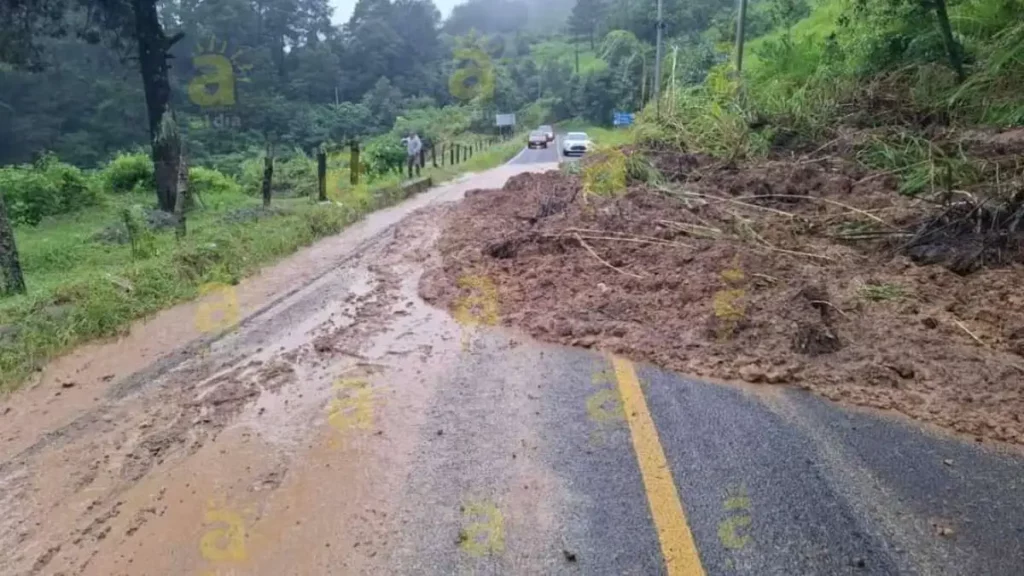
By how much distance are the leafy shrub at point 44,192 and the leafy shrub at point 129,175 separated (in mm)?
1934

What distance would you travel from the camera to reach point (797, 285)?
18.3 feet

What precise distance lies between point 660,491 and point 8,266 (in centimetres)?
763

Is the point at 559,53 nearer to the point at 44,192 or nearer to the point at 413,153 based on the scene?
the point at 413,153

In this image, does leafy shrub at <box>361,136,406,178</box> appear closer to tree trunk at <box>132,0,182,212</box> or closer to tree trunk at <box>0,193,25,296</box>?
tree trunk at <box>132,0,182,212</box>

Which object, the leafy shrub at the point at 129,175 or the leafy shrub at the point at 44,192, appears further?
the leafy shrub at the point at 129,175

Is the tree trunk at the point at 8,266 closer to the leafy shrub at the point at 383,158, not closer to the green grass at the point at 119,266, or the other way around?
the green grass at the point at 119,266

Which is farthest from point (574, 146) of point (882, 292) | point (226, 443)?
point (226, 443)

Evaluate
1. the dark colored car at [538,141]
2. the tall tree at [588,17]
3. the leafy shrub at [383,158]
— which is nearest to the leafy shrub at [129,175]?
the leafy shrub at [383,158]

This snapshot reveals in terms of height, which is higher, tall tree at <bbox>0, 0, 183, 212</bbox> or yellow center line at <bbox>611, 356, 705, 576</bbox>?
tall tree at <bbox>0, 0, 183, 212</bbox>

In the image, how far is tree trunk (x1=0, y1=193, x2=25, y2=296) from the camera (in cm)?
749

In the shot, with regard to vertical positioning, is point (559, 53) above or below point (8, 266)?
above

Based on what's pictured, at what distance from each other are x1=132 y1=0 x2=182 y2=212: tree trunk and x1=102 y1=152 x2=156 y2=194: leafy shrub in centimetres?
509

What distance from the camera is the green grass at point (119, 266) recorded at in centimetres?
568

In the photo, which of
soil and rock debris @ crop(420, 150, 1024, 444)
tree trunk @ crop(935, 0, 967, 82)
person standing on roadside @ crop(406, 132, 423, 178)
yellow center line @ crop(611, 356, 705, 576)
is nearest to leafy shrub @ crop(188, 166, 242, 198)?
person standing on roadside @ crop(406, 132, 423, 178)
